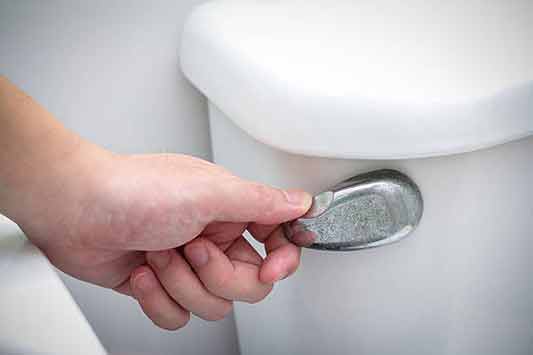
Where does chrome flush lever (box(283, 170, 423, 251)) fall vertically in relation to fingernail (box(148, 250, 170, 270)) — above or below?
above

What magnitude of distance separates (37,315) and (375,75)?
21 centimetres

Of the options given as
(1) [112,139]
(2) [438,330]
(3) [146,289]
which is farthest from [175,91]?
(2) [438,330]

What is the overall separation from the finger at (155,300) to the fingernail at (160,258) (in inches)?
0.4

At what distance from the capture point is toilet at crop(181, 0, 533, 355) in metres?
0.31

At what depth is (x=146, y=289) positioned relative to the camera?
386 mm

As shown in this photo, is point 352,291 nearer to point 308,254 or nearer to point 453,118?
point 308,254

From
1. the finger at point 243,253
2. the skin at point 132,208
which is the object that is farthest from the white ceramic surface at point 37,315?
the finger at point 243,253

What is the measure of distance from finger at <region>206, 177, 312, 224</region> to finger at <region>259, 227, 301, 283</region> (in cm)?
3

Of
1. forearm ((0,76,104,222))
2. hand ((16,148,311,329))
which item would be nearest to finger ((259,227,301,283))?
hand ((16,148,311,329))

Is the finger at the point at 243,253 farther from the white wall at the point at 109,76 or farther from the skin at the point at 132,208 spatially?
the white wall at the point at 109,76

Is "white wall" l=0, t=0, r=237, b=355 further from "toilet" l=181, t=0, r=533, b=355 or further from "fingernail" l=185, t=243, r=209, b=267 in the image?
"fingernail" l=185, t=243, r=209, b=267

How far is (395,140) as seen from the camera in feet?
1.00

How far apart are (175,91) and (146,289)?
0.58 feet

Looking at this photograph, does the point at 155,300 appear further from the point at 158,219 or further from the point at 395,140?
the point at 395,140
